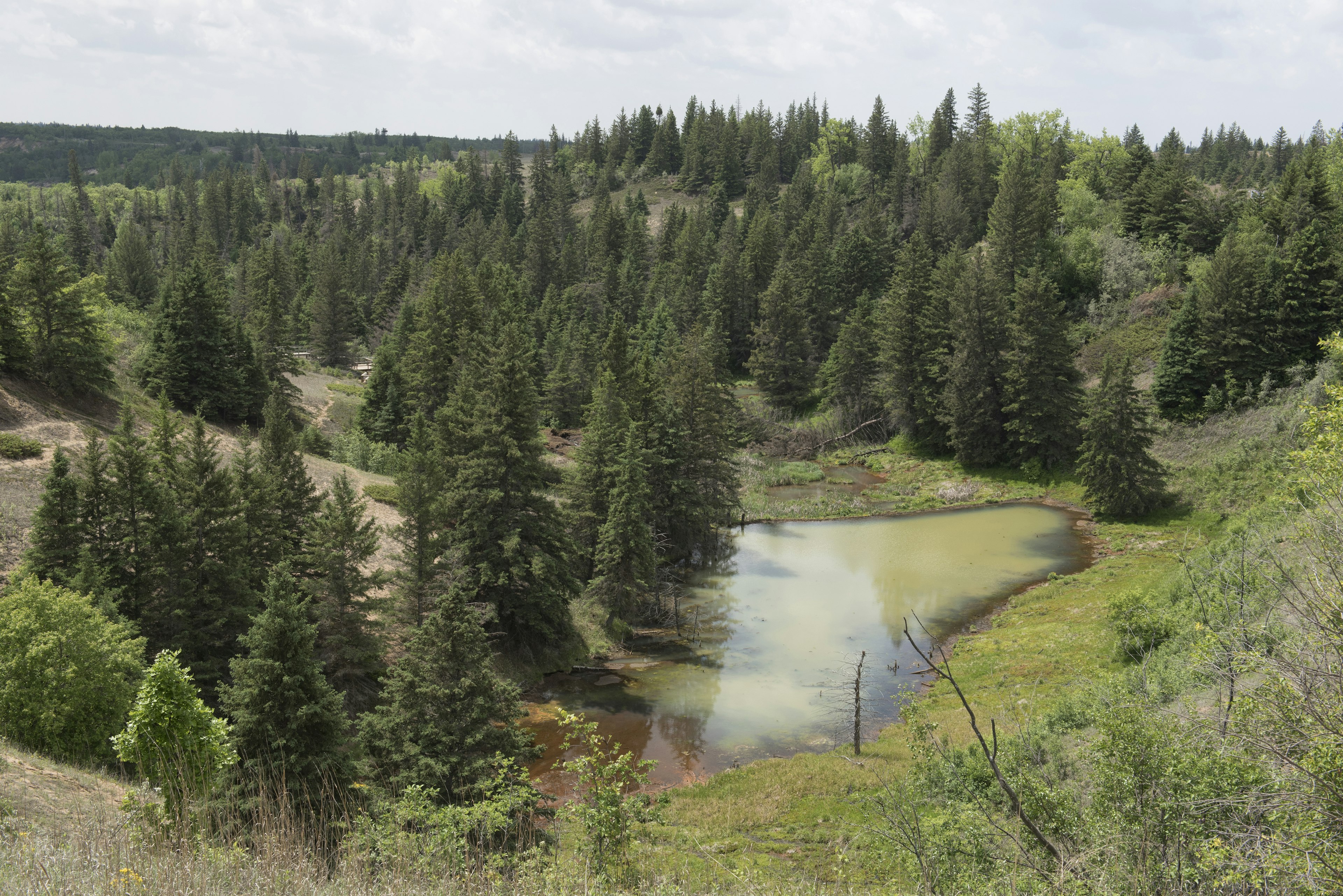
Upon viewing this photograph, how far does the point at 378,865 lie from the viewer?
11250mm

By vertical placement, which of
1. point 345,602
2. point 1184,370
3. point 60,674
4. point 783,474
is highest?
point 1184,370

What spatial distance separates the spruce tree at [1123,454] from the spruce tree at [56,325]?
5009 centimetres

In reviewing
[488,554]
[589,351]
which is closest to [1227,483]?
[488,554]

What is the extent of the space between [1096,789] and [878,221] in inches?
3034

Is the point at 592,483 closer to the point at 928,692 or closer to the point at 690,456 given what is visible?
the point at 690,456

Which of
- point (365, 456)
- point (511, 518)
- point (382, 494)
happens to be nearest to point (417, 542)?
point (511, 518)

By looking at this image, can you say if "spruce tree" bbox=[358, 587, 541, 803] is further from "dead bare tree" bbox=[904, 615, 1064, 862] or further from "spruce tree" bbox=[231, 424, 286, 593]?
"dead bare tree" bbox=[904, 615, 1064, 862]

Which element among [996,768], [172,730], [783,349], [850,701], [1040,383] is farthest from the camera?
[783,349]

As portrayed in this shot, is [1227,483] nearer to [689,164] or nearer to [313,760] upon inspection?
[313,760]

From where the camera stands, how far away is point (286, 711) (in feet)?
56.6

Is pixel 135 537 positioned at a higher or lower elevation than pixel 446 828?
higher

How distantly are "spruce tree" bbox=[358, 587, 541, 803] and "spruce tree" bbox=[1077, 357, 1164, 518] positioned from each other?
38081 millimetres

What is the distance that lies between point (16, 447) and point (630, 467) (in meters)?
22.7

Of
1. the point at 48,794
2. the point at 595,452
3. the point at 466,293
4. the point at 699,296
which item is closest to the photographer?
the point at 48,794
